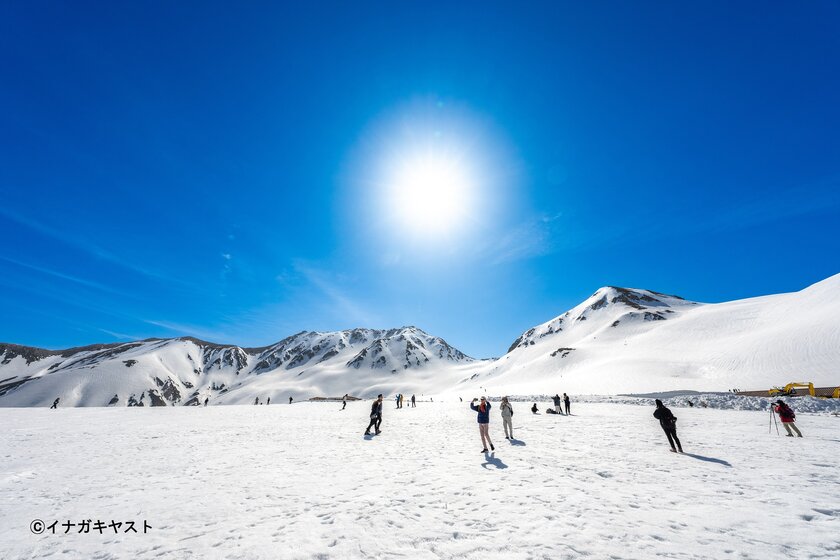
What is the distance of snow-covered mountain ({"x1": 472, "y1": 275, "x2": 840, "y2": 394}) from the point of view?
195ft

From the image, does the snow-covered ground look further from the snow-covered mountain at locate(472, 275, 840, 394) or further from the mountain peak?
the mountain peak

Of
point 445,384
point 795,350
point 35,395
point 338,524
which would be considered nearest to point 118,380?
point 35,395

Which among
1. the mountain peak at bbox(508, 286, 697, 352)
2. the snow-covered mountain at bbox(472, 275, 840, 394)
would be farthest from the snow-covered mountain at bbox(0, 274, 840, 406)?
the mountain peak at bbox(508, 286, 697, 352)

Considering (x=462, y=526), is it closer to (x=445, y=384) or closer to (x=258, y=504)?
(x=258, y=504)

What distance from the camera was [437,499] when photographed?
8492 millimetres

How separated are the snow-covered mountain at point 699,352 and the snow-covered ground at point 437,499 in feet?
201

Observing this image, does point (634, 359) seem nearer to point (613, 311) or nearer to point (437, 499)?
point (613, 311)

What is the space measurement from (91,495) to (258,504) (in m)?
5.20

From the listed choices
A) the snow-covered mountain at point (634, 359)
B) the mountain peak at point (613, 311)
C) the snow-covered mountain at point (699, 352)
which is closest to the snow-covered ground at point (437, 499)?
the snow-covered mountain at point (699, 352)

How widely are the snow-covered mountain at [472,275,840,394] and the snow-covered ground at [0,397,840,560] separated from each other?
61406 millimetres

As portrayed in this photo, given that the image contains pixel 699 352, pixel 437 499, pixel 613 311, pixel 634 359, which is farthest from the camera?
pixel 613 311

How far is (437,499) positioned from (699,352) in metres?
98.2

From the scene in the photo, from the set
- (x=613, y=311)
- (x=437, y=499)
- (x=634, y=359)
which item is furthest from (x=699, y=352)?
(x=437, y=499)

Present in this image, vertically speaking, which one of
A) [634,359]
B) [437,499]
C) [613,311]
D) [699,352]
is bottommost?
[437,499]
